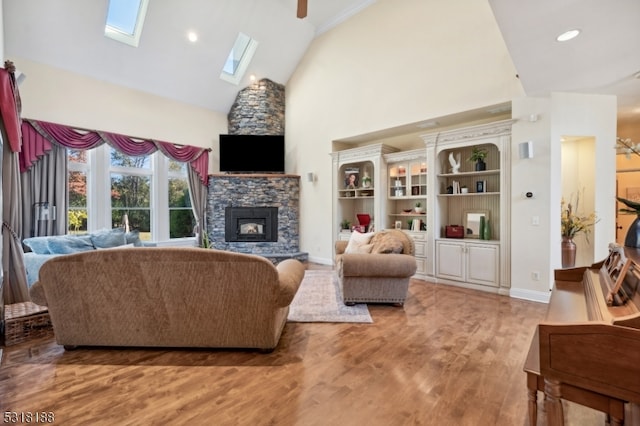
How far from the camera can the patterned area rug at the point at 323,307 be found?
3.33m

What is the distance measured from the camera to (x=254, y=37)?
6.53 metres

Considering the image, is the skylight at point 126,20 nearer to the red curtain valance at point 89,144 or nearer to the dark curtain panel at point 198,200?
the red curtain valance at point 89,144

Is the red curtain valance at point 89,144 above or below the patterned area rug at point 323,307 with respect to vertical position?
above

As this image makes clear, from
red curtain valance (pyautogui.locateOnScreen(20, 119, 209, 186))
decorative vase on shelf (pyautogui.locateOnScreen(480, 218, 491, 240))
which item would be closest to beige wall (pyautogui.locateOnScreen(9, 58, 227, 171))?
red curtain valance (pyautogui.locateOnScreen(20, 119, 209, 186))

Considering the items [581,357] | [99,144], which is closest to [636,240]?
[581,357]

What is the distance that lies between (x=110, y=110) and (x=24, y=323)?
4.22m

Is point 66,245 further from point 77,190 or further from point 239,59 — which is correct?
point 239,59

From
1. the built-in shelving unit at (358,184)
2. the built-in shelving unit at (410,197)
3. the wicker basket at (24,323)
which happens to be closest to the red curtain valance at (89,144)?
the wicker basket at (24,323)

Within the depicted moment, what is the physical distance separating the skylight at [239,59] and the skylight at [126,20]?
170 centimetres

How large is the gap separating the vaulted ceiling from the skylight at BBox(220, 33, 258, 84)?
0.45 ft

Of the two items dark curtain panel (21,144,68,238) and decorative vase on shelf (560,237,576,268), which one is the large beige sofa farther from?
decorative vase on shelf (560,237,576,268)

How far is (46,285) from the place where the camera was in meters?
2.39

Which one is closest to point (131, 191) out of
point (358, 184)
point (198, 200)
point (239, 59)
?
point (198, 200)

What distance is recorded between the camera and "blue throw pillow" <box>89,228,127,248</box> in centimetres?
449
